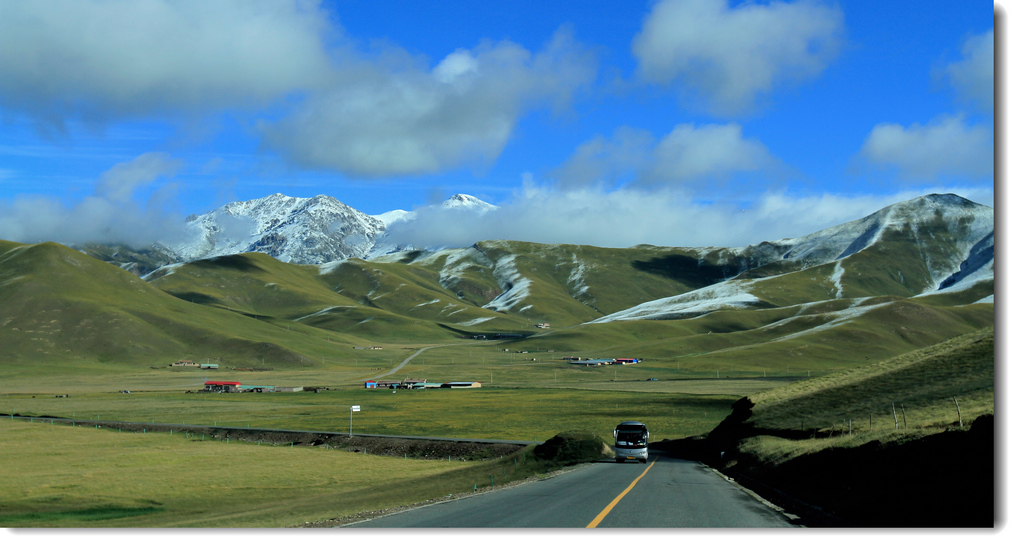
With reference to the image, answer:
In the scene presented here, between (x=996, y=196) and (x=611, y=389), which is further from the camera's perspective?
(x=611, y=389)

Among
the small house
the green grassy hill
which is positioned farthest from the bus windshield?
the small house

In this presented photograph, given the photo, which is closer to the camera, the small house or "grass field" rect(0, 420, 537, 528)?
"grass field" rect(0, 420, 537, 528)

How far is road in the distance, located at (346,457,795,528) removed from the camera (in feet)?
72.7

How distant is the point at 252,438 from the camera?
8700 cm

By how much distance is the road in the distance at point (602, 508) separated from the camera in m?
22.2

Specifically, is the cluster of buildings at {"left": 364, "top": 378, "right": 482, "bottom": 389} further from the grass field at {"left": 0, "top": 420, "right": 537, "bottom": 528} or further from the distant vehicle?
the distant vehicle

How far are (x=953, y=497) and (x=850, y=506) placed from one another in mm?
5246

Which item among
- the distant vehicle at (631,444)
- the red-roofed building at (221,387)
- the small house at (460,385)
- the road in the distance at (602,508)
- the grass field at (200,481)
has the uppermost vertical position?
the road in the distance at (602,508)

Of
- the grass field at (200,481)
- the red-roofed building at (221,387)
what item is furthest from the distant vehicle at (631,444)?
the red-roofed building at (221,387)

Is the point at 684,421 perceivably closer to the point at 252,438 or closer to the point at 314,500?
the point at 252,438

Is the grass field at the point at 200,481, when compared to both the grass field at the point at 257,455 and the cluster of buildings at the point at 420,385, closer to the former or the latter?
the grass field at the point at 257,455

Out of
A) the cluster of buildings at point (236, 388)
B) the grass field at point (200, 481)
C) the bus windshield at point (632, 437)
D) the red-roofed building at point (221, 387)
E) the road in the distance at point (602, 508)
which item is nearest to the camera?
the road in the distance at point (602, 508)

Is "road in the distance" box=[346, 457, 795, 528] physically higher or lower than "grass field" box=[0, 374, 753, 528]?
higher

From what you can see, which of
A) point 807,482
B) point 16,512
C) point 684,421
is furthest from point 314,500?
point 684,421
